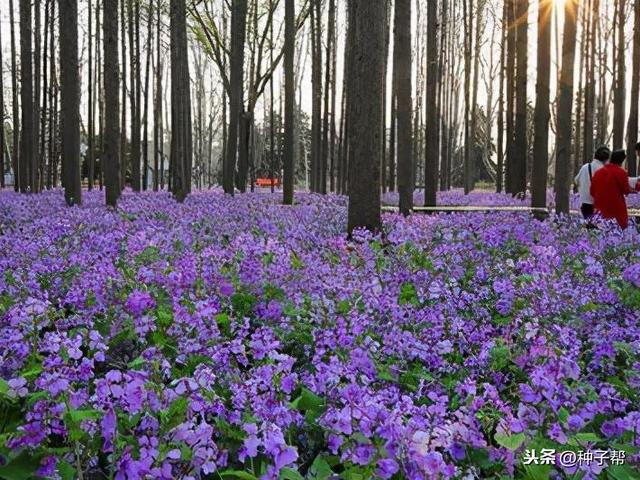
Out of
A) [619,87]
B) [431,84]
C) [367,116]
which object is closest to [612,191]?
[367,116]

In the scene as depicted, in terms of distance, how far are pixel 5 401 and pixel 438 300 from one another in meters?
3.02

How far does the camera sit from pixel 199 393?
234cm

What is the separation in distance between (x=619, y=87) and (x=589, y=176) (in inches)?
484

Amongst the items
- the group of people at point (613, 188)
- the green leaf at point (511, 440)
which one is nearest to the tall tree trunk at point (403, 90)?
the group of people at point (613, 188)

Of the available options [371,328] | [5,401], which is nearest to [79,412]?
[5,401]

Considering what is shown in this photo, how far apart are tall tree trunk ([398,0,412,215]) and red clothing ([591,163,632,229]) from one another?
3.28 metres

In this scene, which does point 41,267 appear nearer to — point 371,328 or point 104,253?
point 104,253

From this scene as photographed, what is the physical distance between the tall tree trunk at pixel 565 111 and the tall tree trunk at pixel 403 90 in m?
2.58

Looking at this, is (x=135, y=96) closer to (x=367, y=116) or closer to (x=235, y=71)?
(x=235, y=71)

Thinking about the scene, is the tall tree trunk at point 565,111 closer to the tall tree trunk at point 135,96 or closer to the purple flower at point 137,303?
the purple flower at point 137,303

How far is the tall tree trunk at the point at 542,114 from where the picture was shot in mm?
11695

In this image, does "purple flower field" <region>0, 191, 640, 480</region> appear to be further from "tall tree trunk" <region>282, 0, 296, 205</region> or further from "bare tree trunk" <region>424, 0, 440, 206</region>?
"tall tree trunk" <region>282, 0, 296, 205</region>

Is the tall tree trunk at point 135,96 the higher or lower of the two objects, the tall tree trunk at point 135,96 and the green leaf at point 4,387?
the higher

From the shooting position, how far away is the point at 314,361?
3.04m
